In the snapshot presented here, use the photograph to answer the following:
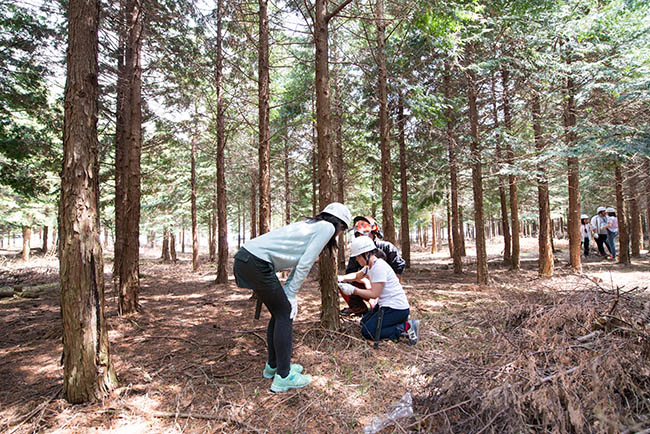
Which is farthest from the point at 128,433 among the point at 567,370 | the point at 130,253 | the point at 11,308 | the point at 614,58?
the point at 614,58

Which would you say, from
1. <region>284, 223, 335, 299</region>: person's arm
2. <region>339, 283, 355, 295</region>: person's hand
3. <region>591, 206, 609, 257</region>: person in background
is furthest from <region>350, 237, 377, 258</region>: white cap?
<region>591, 206, 609, 257</region>: person in background

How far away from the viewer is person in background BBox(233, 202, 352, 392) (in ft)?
9.72

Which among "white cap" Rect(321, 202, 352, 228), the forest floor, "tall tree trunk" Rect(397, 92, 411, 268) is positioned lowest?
the forest floor

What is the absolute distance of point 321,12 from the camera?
4.76 m

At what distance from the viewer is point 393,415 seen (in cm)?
248

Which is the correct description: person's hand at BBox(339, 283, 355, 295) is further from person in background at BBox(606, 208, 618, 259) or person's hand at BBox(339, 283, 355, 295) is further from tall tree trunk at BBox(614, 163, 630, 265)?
person in background at BBox(606, 208, 618, 259)

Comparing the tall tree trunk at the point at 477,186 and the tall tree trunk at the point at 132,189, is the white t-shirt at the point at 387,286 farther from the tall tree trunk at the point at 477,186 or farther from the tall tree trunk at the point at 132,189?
the tall tree trunk at the point at 477,186

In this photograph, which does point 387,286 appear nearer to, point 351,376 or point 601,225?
point 351,376

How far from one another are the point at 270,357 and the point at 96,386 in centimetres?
157

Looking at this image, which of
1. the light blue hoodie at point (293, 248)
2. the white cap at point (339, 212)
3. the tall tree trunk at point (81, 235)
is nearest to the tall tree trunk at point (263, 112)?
the white cap at point (339, 212)

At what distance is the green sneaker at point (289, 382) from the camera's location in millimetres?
2990

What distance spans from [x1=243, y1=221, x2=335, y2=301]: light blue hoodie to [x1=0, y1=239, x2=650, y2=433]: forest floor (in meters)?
1.08

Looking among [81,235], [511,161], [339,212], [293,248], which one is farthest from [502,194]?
[81,235]

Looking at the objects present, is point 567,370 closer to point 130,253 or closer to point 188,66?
point 130,253
